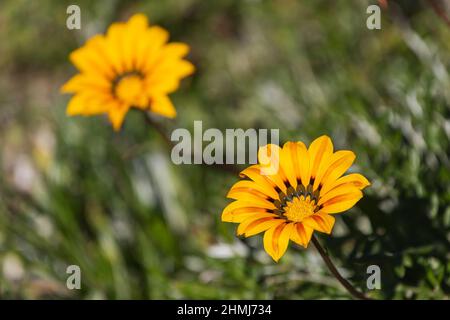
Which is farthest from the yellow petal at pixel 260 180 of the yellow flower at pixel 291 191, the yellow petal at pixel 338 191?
the yellow petal at pixel 338 191

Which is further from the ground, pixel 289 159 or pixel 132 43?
pixel 132 43

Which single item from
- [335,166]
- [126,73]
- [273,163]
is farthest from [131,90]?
[335,166]

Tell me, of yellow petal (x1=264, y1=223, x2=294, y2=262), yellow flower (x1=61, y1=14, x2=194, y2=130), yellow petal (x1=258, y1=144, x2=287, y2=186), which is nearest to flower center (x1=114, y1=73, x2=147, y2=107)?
yellow flower (x1=61, y1=14, x2=194, y2=130)

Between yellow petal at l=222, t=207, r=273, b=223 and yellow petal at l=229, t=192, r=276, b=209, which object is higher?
yellow petal at l=229, t=192, r=276, b=209

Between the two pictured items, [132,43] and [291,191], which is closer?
[291,191]

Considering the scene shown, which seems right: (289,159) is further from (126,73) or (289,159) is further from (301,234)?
(126,73)

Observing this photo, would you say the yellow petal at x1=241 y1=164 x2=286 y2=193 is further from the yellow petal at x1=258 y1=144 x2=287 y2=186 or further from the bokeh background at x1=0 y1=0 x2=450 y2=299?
the bokeh background at x1=0 y1=0 x2=450 y2=299

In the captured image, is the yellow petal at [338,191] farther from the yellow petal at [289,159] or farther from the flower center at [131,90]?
the flower center at [131,90]
